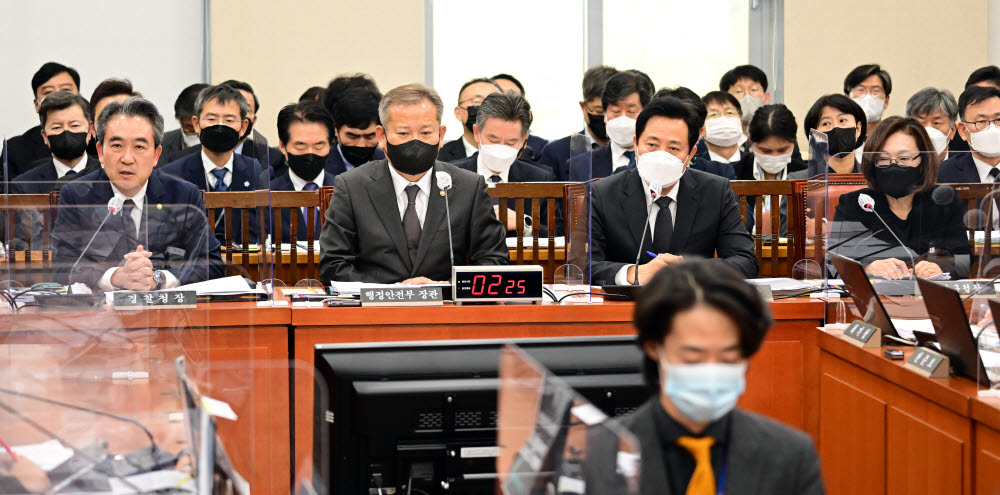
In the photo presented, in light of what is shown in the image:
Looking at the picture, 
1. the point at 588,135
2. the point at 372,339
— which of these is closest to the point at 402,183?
the point at 372,339

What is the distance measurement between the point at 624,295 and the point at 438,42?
16.6ft

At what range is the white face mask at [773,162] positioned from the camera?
565 centimetres

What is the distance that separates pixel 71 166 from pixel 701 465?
4.35m

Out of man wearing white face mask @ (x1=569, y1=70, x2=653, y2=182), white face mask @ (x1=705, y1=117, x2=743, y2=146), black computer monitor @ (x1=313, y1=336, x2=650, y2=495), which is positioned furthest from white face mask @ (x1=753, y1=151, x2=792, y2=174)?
black computer monitor @ (x1=313, y1=336, x2=650, y2=495)

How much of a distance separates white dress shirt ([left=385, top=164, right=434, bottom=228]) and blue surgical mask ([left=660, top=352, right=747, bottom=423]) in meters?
2.21

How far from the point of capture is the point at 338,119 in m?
5.40

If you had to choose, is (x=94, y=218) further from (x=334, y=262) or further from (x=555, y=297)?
(x=555, y=297)

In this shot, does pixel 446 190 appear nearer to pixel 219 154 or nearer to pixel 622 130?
pixel 219 154

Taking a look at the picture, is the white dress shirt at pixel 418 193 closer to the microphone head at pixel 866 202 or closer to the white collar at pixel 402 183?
the white collar at pixel 402 183

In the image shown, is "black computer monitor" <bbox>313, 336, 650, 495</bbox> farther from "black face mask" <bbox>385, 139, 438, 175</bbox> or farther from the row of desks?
"black face mask" <bbox>385, 139, 438, 175</bbox>

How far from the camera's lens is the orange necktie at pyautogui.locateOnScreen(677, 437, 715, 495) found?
152cm

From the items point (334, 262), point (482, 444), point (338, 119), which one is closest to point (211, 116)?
point (338, 119)

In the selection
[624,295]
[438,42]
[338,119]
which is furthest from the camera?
[438,42]

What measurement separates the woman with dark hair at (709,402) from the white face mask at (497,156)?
134 inches
